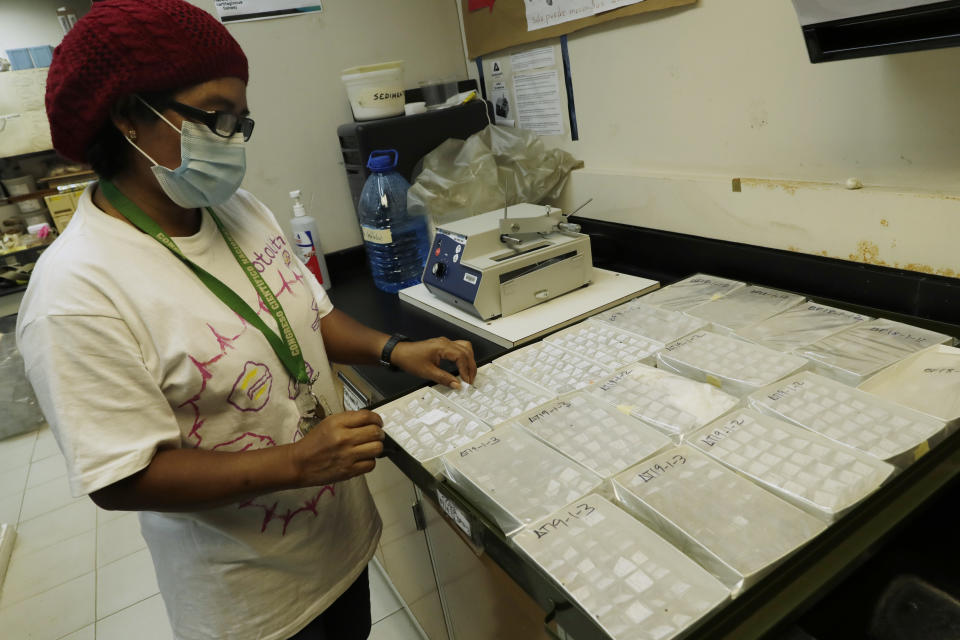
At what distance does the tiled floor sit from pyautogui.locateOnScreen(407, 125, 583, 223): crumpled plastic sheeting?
1.30m

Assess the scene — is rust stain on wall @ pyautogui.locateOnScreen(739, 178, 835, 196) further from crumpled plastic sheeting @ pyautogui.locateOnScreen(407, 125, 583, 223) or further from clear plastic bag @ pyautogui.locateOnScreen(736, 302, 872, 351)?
crumpled plastic sheeting @ pyautogui.locateOnScreen(407, 125, 583, 223)

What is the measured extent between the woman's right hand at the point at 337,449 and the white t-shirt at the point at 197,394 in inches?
4.9

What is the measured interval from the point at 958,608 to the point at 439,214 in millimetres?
1557

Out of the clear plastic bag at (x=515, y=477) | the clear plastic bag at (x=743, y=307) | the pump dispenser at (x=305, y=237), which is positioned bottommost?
the clear plastic bag at (x=515, y=477)

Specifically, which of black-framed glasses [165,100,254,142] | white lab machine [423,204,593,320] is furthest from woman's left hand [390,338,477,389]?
black-framed glasses [165,100,254,142]

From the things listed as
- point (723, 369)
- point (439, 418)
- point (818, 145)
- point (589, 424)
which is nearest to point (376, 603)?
point (439, 418)

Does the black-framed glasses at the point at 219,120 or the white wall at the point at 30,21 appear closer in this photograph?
the black-framed glasses at the point at 219,120

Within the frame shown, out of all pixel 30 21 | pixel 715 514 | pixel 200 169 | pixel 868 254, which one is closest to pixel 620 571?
pixel 715 514

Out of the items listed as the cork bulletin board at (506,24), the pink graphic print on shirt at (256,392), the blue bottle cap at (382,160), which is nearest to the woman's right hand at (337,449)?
the pink graphic print on shirt at (256,392)

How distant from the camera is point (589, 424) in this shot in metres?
0.99

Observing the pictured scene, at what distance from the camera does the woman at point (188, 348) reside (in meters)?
0.76

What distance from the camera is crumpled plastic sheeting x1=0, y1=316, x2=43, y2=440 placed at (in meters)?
3.47

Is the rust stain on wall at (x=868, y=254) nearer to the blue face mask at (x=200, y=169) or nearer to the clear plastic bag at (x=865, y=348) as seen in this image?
the clear plastic bag at (x=865, y=348)

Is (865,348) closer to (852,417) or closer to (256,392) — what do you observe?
(852,417)
